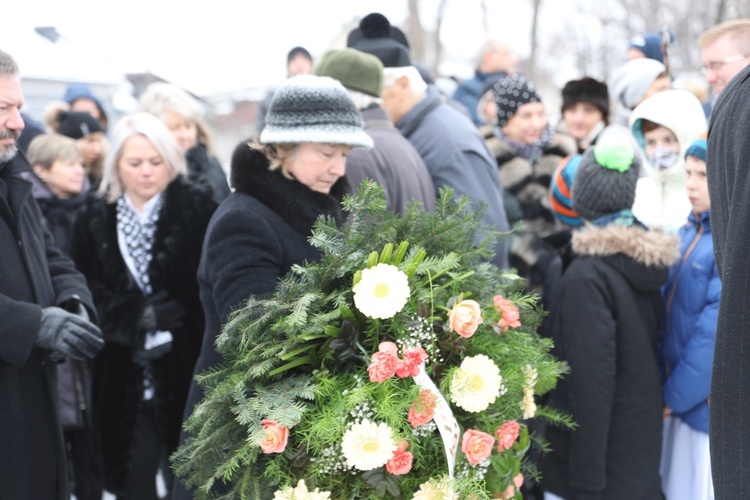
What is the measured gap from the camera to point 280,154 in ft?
8.71

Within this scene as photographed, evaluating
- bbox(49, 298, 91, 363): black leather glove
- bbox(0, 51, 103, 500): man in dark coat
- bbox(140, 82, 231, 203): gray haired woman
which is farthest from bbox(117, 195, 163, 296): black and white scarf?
bbox(140, 82, 231, 203): gray haired woman

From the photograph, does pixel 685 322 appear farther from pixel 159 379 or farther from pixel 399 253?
pixel 159 379

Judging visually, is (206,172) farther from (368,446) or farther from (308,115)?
(368,446)

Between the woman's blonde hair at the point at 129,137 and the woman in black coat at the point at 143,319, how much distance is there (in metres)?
0.07

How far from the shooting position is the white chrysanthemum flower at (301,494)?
1.93 metres

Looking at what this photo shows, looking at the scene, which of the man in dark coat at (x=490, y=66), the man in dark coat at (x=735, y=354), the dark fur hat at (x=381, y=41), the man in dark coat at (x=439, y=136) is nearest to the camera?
the man in dark coat at (x=735, y=354)

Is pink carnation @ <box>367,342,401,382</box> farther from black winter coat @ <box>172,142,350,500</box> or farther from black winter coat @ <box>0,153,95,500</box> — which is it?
black winter coat @ <box>0,153,95,500</box>

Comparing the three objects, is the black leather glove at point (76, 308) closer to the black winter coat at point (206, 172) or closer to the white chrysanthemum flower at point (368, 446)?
the black winter coat at point (206, 172)

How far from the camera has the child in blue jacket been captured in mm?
2975

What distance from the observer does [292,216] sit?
2590 millimetres

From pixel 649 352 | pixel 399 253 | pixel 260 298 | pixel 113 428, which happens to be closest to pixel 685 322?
pixel 649 352

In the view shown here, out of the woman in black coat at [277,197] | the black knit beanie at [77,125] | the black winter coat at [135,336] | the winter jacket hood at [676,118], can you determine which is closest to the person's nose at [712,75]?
the winter jacket hood at [676,118]

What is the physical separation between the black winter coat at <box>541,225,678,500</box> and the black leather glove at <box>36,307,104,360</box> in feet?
5.93

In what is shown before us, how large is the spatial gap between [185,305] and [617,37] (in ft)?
72.3
